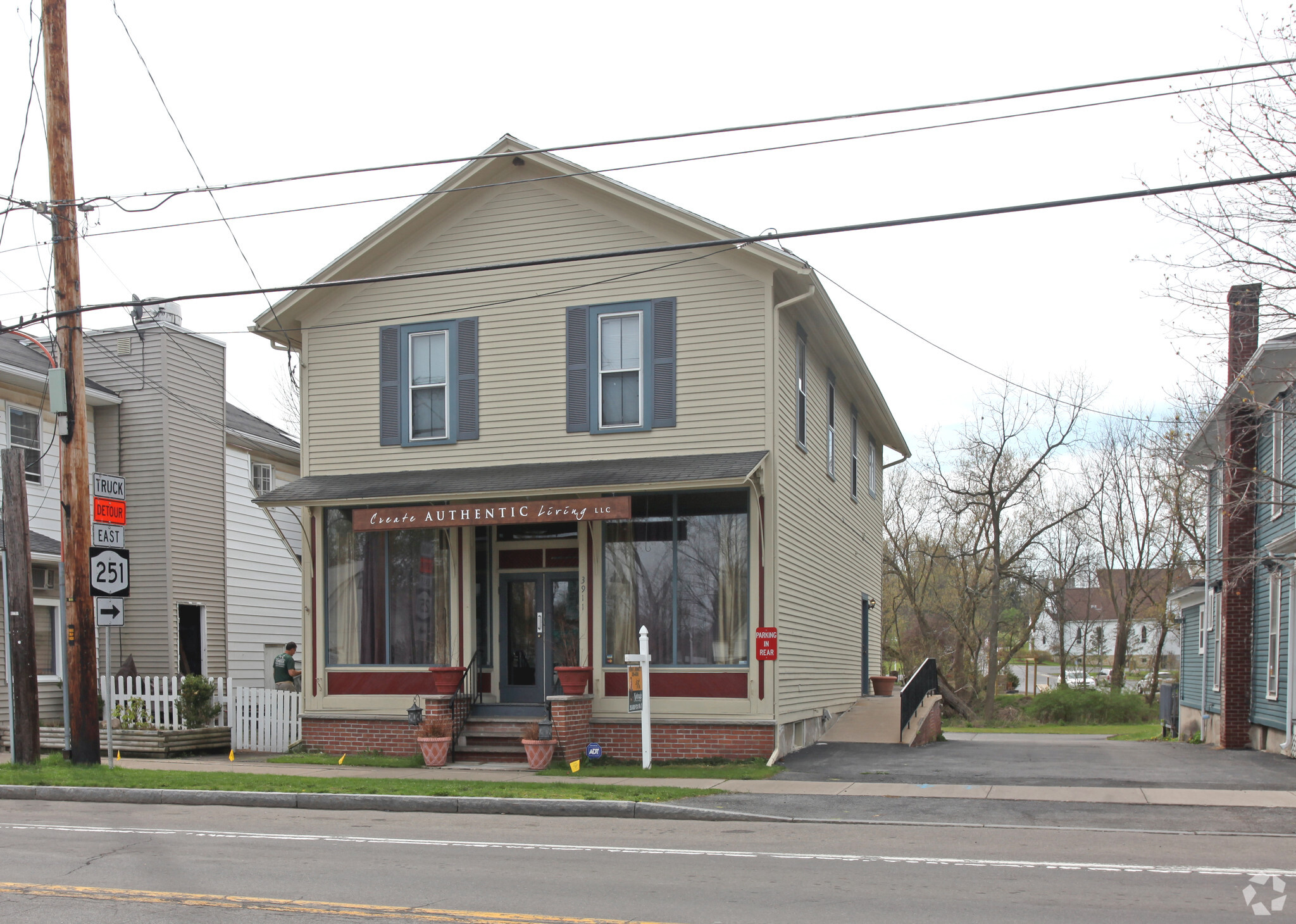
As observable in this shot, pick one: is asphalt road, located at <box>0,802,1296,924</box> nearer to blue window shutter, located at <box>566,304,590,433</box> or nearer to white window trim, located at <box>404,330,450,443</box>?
blue window shutter, located at <box>566,304,590,433</box>

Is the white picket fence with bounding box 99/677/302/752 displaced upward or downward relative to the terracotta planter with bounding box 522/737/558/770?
upward

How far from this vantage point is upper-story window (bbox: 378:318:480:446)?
17656mm

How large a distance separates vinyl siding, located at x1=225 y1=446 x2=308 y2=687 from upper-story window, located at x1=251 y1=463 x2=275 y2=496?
163 millimetres

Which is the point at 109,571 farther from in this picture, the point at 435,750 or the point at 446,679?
the point at 435,750

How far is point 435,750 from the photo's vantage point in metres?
16.2

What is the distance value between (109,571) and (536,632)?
5.97 meters

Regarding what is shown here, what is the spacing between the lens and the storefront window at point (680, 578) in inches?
635

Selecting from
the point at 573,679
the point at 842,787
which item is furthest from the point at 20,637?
the point at 842,787

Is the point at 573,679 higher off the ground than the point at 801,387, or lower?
lower

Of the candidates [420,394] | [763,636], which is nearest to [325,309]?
[420,394]

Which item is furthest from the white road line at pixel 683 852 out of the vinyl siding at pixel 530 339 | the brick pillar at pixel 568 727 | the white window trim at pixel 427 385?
the white window trim at pixel 427 385

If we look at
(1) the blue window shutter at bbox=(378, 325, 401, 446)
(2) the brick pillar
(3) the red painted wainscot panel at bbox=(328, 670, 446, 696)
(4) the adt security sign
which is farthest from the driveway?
(4) the adt security sign

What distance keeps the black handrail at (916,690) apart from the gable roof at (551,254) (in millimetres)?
6750

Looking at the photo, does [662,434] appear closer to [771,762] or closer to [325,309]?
[771,762]
